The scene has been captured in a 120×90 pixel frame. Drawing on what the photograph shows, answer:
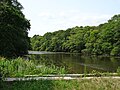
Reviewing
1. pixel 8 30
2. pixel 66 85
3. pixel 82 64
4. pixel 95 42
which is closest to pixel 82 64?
pixel 82 64

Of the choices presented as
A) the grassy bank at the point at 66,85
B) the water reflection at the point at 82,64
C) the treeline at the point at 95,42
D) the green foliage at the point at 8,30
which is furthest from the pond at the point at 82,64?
the treeline at the point at 95,42

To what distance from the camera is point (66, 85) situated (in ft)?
44.4

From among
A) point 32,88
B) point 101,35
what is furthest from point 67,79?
point 101,35

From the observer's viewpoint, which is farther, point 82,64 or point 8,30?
point 82,64

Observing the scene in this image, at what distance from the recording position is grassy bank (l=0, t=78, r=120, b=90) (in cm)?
1306

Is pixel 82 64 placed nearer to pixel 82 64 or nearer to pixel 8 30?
pixel 82 64

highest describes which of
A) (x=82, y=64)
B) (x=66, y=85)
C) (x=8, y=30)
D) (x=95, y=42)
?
(x=95, y=42)

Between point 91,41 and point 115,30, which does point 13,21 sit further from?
point 91,41

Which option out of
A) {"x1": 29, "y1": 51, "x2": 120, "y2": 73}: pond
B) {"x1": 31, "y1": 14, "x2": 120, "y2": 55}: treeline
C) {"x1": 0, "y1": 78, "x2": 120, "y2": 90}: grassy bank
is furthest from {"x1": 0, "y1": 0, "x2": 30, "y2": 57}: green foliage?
{"x1": 31, "y1": 14, "x2": 120, "y2": 55}: treeline

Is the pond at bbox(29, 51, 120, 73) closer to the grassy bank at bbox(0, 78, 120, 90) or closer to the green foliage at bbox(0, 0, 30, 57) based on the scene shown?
the green foliage at bbox(0, 0, 30, 57)

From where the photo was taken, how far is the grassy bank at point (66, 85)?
1306 centimetres

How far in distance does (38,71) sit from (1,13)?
24.6 metres

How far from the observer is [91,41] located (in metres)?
108

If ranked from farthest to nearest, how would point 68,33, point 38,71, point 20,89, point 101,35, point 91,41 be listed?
point 68,33
point 91,41
point 101,35
point 38,71
point 20,89
